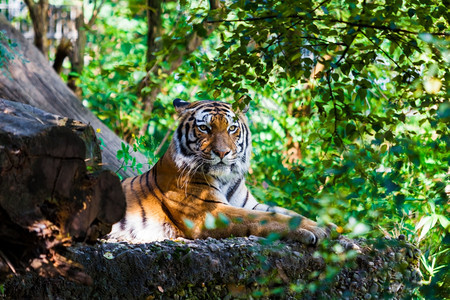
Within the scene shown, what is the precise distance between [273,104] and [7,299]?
226 inches

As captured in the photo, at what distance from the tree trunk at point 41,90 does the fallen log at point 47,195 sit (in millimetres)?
3052

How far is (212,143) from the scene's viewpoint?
13.2ft

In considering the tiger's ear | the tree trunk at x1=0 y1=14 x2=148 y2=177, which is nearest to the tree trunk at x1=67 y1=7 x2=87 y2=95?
the tree trunk at x1=0 y1=14 x2=148 y2=177

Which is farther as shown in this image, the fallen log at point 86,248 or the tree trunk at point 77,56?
the tree trunk at point 77,56

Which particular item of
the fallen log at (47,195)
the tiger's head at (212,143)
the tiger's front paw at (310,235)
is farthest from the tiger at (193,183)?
the fallen log at (47,195)

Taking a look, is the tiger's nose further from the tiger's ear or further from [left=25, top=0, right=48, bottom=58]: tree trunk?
[left=25, top=0, right=48, bottom=58]: tree trunk

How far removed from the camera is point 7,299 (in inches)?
96.3

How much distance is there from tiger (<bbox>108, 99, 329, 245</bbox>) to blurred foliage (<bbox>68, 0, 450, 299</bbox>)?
1.20ft

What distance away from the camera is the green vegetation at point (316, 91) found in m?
2.93

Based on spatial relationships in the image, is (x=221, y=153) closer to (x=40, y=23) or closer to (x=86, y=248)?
(x=86, y=248)

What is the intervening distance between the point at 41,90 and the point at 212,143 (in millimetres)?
2530

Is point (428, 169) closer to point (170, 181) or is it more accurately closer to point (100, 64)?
point (170, 181)

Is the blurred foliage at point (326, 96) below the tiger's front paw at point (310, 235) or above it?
above

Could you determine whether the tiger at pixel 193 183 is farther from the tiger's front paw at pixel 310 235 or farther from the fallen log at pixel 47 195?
the fallen log at pixel 47 195
